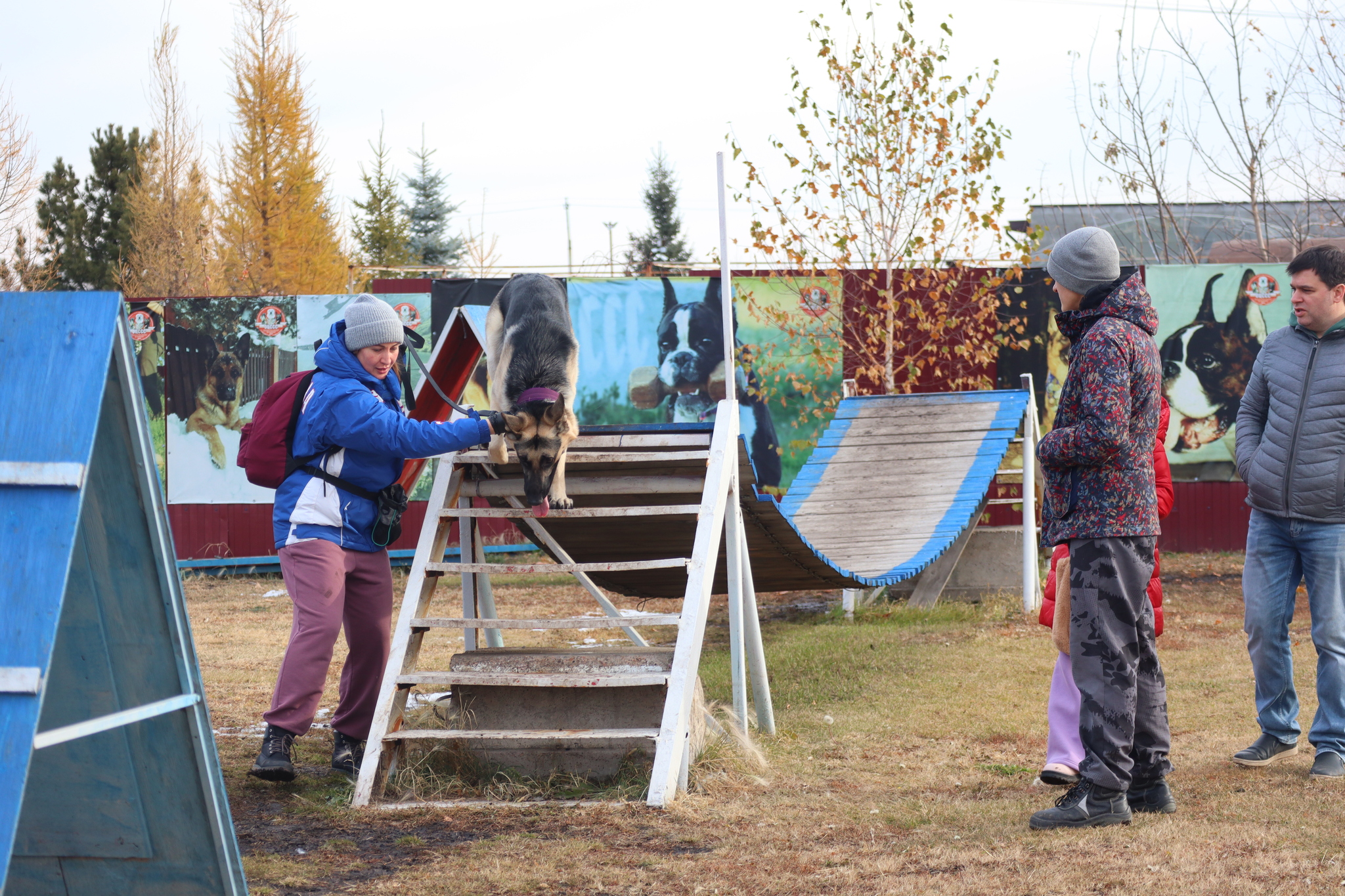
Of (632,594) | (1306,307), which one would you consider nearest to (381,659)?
(632,594)

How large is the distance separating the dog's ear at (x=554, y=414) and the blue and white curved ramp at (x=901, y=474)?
2979mm

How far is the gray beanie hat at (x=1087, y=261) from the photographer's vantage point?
359cm

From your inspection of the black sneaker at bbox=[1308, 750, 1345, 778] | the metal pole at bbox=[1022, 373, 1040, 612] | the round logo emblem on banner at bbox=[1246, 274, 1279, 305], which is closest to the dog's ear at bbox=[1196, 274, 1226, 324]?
the round logo emblem on banner at bbox=[1246, 274, 1279, 305]

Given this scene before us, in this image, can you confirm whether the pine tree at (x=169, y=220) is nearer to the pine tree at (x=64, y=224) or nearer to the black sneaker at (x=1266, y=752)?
the pine tree at (x=64, y=224)

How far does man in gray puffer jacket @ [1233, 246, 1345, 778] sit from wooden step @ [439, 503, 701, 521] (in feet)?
7.55

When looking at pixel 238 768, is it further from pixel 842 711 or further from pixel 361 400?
pixel 842 711

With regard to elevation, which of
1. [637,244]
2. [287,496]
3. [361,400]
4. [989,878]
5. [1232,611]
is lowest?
[1232,611]

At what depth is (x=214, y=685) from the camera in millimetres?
6602

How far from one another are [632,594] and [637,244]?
30.3 meters

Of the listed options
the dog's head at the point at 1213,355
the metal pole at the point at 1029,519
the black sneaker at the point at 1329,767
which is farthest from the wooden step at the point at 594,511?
the dog's head at the point at 1213,355

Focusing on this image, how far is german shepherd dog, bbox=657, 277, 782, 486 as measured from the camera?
44.8 ft

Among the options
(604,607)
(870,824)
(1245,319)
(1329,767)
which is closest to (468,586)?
(604,607)

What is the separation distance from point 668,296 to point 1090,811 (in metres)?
10.6

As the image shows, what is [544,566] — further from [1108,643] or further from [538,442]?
[1108,643]
